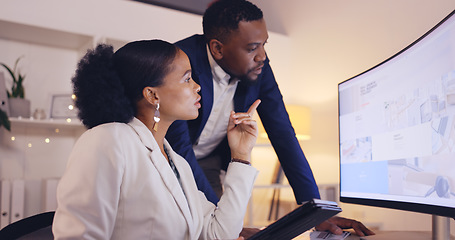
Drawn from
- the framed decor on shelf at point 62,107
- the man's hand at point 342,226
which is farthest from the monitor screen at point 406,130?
the framed decor on shelf at point 62,107

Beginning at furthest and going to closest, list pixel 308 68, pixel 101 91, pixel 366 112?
pixel 308 68, pixel 366 112, pixel 101 91

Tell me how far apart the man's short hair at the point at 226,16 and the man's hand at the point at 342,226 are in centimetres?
73

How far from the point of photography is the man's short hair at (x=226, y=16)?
4.83ft

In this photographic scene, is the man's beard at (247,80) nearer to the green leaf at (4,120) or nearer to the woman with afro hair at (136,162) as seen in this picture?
the woman with afro hair at (136,162)

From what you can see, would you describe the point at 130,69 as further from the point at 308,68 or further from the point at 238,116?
the point at 308,68

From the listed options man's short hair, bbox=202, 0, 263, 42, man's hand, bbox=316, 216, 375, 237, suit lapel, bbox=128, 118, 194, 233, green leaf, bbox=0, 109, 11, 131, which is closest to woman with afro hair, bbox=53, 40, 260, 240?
suit lapel, bbox=128, 118, 194, 233

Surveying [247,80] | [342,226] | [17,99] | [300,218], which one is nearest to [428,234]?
[342,226]

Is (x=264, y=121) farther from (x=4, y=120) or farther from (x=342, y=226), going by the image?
(x=4, y=120)

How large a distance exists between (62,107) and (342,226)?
2.31 meters

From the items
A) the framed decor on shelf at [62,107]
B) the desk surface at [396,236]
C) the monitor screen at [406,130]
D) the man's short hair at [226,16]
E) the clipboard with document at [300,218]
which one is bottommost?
the desk surface at [396,236]

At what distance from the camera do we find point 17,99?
2.74 m

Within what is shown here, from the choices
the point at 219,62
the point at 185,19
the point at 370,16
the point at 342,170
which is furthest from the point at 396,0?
the point at 342,170

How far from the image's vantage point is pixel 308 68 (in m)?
3.85

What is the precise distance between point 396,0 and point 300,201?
2086 millimetres
